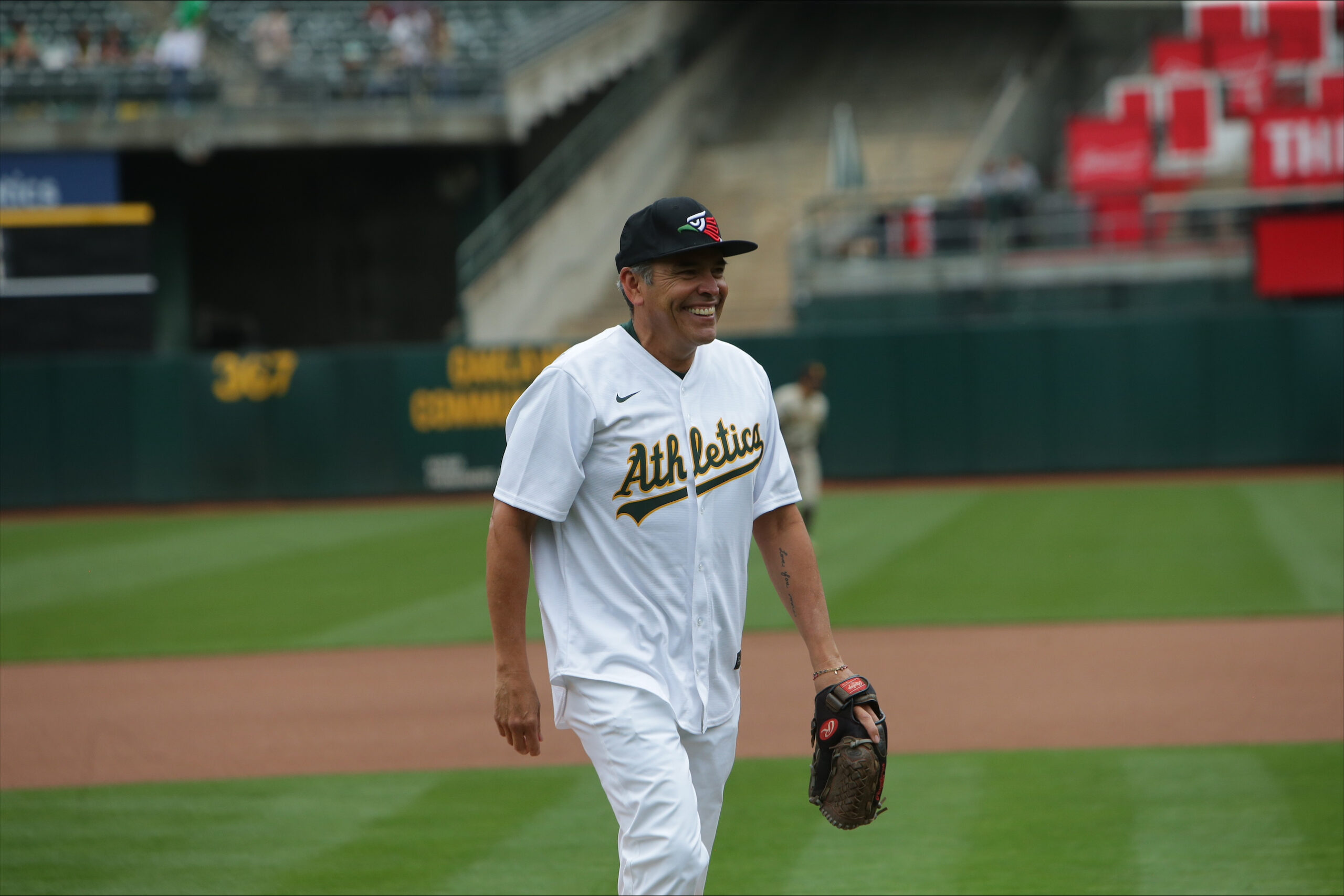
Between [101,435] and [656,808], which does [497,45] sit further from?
[656,808]

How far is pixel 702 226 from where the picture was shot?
12.2ft

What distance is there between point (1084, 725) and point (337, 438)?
17177mm

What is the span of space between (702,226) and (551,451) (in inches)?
27.0

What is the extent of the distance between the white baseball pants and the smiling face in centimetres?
91

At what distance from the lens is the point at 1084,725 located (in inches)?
322

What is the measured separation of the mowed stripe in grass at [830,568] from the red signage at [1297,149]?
5691 mm

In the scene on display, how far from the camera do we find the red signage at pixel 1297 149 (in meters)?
23.9

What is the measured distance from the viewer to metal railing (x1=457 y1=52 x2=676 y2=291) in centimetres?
2791

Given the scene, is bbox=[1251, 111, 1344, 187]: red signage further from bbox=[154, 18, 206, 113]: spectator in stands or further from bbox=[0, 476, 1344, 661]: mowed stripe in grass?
bbox=[154, 18, 206, 113]: spectator in stands

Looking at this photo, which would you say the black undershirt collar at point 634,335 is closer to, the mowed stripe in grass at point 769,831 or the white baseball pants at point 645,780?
the white baseball pants at point 645,780

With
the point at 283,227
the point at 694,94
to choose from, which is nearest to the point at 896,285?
the point at 694,94

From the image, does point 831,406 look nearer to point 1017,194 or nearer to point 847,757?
point 1017,194

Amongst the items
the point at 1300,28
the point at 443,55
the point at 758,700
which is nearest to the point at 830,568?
the point at 758,700

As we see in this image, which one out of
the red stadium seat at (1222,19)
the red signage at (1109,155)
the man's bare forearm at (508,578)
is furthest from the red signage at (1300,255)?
the man's bare forearm at (508,578)
